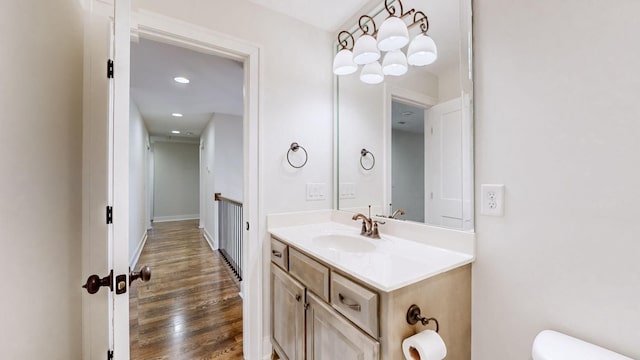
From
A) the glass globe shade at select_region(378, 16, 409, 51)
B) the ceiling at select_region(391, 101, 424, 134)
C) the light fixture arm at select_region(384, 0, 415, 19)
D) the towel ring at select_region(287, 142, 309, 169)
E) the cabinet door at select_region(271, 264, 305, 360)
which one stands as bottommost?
the cabinet door at select_region(271, 264, 305, 360)

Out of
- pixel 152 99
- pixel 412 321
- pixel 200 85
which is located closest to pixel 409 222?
pixel 412 321

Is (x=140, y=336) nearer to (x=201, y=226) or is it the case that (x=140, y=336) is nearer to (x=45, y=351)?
(x=45, y=351)

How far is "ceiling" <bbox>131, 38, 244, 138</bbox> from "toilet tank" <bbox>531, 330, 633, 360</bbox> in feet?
9.02

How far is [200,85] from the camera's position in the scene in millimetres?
2984

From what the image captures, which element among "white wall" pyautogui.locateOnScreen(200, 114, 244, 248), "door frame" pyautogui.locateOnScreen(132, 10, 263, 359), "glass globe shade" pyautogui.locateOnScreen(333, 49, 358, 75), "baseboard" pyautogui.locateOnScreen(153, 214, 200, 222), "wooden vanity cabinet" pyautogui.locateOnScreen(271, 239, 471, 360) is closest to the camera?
"wooden vanity cabinet" pyautogui.locateOnScreen(271, 239, 471, 360)

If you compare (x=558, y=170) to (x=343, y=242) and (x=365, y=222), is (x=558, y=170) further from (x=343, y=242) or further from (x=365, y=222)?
(x=343, y=242)

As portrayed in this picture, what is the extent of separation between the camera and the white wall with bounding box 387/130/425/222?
1452mm

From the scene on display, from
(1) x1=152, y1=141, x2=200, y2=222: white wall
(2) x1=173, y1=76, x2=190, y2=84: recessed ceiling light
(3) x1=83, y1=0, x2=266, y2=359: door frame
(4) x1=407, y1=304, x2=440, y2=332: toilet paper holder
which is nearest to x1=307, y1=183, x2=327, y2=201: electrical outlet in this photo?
(3) x1=83, y1=0, x2=266, y2=359: door frame

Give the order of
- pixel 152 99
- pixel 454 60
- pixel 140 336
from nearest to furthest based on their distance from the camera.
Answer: pixel 454 60
pixel 140 336
pixel 152 99

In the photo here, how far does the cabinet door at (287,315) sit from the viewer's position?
1.32 metres

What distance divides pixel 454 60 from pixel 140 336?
113 inches

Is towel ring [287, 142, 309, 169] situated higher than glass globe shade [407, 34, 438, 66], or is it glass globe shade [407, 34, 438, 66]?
glass globe shade [407, 34, 438, 66]

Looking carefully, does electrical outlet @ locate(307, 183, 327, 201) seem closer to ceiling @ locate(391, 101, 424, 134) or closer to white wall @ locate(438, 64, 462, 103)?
ceiling @ locate(391, 101, 424, 134)

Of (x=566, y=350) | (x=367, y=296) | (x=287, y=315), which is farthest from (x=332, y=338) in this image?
(x=566, y=350)
